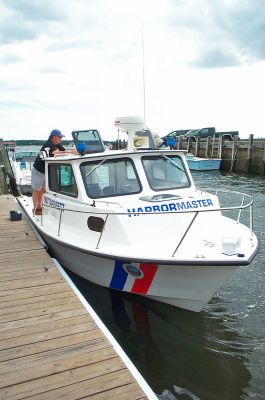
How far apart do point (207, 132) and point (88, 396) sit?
35.5 metres

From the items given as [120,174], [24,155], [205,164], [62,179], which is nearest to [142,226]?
[120,174]

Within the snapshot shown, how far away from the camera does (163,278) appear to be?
503cm

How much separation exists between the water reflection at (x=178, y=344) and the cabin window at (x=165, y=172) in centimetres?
194

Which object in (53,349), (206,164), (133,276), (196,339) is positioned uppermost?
(133,276)

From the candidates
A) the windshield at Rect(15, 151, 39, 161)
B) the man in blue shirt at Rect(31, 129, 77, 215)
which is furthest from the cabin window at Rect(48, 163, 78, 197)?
the windshield at Rect(15, 151, 39, 161)

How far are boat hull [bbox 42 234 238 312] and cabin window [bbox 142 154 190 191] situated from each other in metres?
1.62

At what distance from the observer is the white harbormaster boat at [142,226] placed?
4797 millimetres

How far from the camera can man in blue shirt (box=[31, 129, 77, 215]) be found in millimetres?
7801

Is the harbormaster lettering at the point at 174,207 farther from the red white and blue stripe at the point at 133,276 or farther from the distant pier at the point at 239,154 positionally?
the distant pier at the point at 239,154

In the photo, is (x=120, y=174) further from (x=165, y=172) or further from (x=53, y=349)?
(x=53, y=349)

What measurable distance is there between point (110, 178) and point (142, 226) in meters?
1.25

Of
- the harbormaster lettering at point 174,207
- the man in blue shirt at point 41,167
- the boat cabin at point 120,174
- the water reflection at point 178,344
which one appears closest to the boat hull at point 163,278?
the water reflection at point 178,344

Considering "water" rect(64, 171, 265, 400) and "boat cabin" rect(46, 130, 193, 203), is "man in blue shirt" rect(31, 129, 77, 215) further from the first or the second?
"water" rect(64, 171, 265, 400)

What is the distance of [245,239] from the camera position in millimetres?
5309
